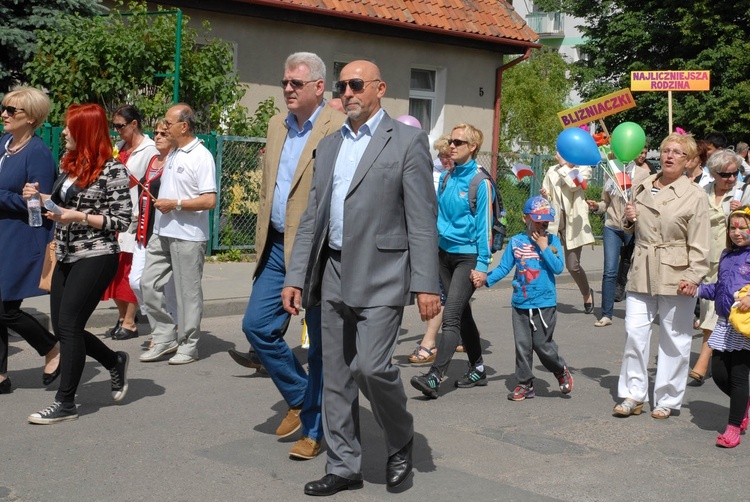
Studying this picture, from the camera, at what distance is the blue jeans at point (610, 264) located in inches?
435

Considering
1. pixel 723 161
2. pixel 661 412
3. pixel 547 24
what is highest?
pixel 547 24

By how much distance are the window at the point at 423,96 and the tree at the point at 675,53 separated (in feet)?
31.8

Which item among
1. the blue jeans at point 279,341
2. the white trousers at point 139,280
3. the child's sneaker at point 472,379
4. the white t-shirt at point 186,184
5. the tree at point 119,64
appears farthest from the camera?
the tree at point 119,64

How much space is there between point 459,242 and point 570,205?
471 cm

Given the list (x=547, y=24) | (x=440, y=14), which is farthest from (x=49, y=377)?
(x=547, y=24)

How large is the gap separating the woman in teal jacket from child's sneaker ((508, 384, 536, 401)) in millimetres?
511

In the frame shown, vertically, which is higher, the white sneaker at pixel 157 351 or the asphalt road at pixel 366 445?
the white sneaker at pixel 157 351

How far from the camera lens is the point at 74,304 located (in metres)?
6.11

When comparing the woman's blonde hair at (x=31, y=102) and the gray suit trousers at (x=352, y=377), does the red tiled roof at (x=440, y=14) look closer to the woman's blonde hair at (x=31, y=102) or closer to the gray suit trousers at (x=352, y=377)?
the woman's blonde hair at (x=31, y=102)

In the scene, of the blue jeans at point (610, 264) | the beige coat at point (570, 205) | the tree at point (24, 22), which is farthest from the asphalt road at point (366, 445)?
the tree at point (24, 22)

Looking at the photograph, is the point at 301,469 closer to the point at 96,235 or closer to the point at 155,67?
the point at 96,235

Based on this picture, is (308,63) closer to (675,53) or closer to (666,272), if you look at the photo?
(666,272)

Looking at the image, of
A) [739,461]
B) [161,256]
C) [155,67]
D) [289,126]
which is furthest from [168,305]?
[155,67]

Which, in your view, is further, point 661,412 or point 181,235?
point 181,235
